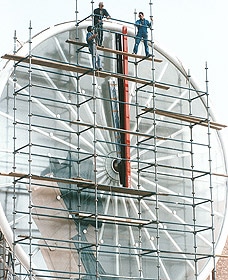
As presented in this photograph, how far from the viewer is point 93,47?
23.3 meters

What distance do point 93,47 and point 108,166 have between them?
8.65 feet

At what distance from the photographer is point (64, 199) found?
22.9m

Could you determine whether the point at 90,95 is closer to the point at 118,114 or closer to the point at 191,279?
the point at 118,114

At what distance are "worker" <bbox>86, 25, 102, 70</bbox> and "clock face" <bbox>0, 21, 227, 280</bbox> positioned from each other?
28cm

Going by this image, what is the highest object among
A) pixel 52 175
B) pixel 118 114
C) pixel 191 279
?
pixel 118 114

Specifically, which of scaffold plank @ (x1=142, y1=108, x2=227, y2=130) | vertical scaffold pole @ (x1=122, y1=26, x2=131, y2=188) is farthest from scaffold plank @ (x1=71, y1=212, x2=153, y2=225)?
scaffold plank @ (x1=142, y1=108, x2=227, y2=130)

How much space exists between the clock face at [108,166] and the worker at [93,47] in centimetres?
28

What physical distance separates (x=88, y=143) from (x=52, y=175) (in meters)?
1.34

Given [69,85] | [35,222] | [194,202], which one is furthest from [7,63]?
[194,202]

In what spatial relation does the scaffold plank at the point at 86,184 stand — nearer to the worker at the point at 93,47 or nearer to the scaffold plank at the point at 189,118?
the scaffold plank at the point at 189,118

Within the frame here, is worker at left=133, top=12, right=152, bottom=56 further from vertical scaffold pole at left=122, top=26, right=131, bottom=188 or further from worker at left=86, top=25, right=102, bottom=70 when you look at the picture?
worker at left=86, top=25, right=102, bottom=70

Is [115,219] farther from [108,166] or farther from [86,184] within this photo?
[108,166]

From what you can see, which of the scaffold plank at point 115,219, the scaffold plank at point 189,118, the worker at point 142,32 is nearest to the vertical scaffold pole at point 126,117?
the worker at point 142,32

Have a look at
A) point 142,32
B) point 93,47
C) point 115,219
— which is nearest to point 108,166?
point 115,219
